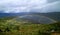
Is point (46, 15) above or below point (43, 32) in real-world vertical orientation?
above

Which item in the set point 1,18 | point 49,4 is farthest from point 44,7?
point 1,18

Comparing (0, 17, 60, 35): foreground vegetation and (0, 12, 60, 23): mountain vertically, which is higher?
(0, 12, 60, 23): mountain

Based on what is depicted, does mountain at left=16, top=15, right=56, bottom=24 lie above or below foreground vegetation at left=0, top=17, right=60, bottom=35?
above

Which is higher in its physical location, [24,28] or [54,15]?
[54,15]

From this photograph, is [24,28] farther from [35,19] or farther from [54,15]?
[54,15]

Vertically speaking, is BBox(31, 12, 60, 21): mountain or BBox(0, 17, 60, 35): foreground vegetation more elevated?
BBox(31, 12, 60, 21): mountain

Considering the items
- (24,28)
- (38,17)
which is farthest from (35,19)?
(24,28)

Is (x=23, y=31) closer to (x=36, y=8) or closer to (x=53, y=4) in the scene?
(x=36, y=8)

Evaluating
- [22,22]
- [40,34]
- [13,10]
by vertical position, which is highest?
[13,10]
